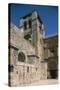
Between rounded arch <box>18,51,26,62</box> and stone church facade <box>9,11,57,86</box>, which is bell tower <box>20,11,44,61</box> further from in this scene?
rounded arch <box>18,51,26,62</box>

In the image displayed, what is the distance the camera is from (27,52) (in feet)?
8.92

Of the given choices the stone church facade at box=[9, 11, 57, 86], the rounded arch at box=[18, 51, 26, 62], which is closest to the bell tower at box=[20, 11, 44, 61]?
the stone church facade at box=[9, 11, 57, 86]

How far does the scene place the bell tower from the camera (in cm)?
271

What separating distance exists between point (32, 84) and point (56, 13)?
78cm

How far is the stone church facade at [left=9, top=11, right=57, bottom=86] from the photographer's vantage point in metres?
2.65

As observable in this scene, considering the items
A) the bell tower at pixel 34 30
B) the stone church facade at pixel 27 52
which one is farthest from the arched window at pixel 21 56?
the bell tower at pixel 34 30

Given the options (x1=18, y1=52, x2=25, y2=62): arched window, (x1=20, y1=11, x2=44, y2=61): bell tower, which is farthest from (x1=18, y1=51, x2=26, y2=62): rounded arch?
(x1=20, y1=11, x2=44, y2=61): bell tower

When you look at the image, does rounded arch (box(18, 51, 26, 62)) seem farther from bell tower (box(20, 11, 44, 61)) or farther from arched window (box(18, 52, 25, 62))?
bell tower (box(20, 11, 44, 61))

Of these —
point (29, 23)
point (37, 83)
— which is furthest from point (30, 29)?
point (37, 83)

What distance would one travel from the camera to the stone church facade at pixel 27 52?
2.65 m

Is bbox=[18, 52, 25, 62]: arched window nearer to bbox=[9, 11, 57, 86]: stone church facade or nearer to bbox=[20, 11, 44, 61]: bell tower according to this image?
bbox=[9, 11, 57, 86]: stone church facade

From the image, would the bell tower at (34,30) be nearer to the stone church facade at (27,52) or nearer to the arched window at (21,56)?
the stone church facade at (27,52)

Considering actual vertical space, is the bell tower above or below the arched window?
above

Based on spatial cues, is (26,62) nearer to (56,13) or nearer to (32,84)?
(32,84)
